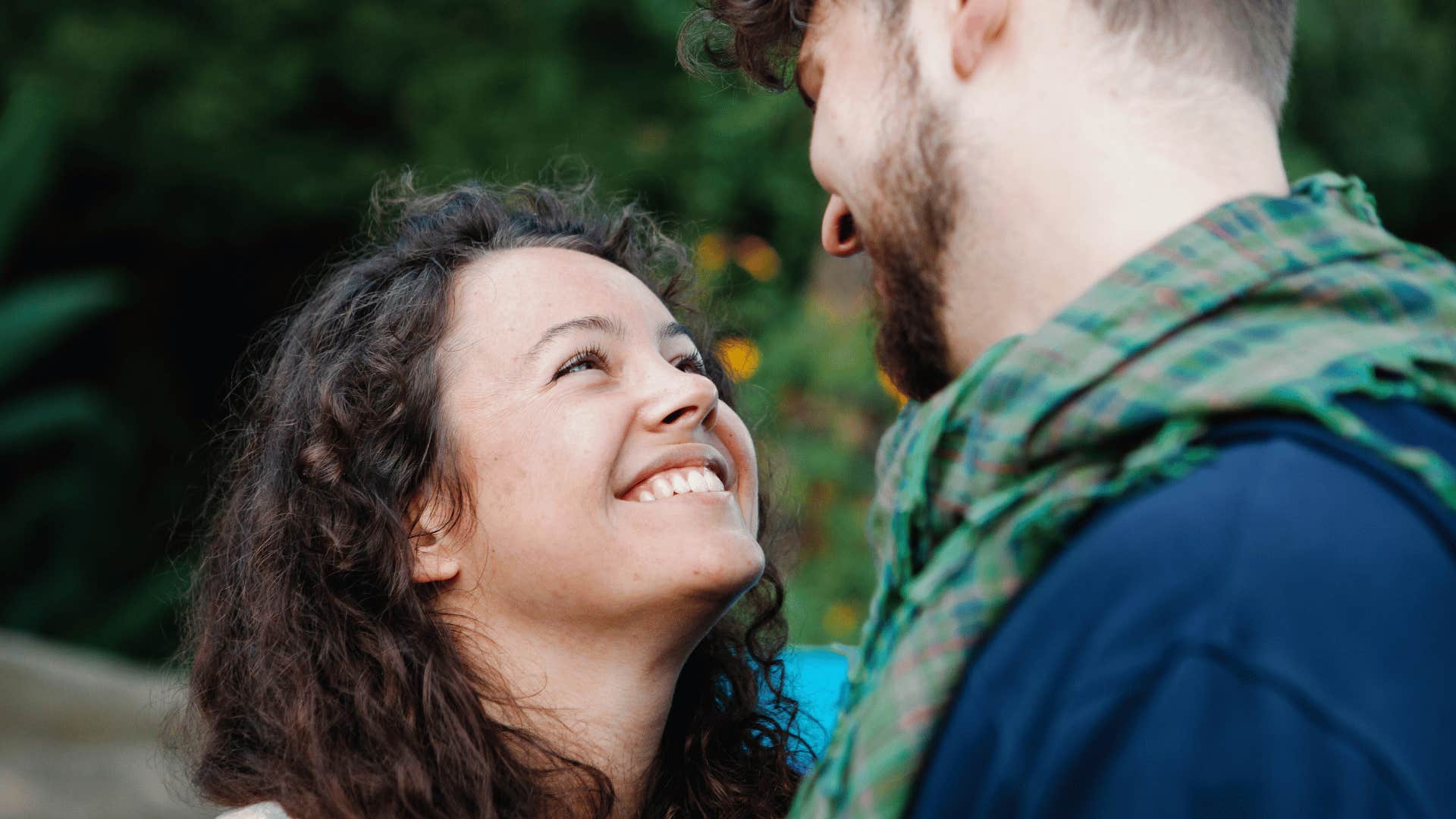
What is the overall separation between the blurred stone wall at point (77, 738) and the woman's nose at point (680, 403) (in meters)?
3.32

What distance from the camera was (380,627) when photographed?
197cm

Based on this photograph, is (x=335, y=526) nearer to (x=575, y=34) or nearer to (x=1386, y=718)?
(x=1386, y=718)

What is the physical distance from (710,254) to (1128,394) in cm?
315

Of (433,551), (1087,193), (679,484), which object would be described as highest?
(1087,193)

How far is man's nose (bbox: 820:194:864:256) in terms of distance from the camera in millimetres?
1584

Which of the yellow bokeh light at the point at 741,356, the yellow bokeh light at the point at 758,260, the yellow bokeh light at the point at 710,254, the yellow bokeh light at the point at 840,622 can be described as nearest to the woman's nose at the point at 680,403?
the yellow bokeh light at the point at 741,356

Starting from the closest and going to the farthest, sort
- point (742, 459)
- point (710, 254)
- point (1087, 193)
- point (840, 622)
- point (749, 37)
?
point (1087, 193)
point (749, 37)
point (742, 459)
point (840, 622)
point (710, 254)

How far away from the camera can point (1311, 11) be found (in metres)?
5.64

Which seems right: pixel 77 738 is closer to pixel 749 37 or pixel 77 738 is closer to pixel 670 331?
pixel 670 331

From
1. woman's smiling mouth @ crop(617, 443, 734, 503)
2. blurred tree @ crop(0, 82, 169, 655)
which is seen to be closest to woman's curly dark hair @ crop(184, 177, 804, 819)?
woman's smiling mouth @ crop(617, 443, 734, 503)

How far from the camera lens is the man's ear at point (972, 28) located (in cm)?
137

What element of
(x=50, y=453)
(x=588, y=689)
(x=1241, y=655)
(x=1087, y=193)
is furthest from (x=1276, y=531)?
(x=50, y=453)

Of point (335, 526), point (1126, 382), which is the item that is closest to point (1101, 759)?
point (1126, 382)

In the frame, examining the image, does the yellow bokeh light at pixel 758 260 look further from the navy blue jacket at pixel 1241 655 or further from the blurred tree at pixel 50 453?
the blurred tree at pixel 50 453
